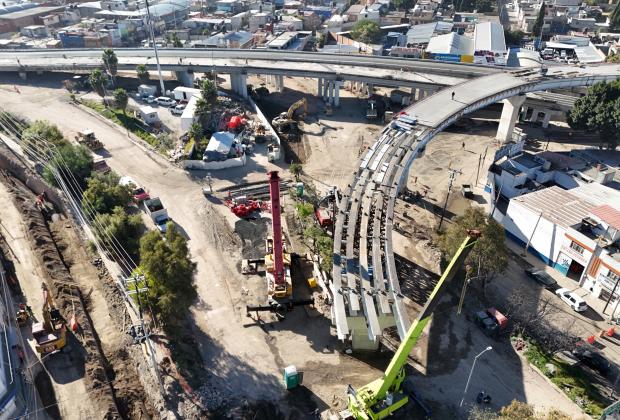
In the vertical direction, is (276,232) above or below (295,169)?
above

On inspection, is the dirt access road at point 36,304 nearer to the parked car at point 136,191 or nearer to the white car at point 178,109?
the parked car at point 136,191

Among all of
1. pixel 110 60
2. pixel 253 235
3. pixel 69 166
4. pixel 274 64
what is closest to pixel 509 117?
pixel 274 64

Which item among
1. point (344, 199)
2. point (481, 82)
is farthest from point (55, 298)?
point (481, 82)

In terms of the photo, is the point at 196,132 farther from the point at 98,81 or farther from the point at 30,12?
the point at 30,12

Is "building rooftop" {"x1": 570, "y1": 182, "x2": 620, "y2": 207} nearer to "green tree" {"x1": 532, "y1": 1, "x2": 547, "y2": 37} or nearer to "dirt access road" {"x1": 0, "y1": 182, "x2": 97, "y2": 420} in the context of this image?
"dirt access road" {"x1": 0, "y1": 182, "x2": 97, "y2": 420}

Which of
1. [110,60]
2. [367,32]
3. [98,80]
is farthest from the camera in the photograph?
[367,32]

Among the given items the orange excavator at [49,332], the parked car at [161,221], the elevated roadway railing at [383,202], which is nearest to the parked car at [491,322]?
the elevated roadway railing at [383,202]
